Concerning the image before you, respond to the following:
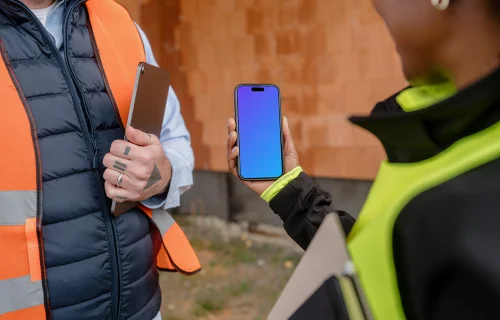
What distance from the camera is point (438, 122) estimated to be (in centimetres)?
51

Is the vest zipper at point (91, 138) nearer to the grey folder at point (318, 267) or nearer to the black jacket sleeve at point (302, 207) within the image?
the black jacket sleeve at point (302, 207)

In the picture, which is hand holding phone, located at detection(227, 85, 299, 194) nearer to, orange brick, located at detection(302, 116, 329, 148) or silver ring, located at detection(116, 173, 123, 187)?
silver ring, located at detection(116, 173, 123, 187)

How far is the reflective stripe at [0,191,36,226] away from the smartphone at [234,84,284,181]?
0.47 meters

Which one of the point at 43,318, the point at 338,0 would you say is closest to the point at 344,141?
the point at 338,0

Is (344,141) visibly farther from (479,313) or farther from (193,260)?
(479,313)

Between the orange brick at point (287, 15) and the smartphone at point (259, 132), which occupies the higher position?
the orange brick at point (287, 15)

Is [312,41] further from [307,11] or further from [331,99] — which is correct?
[331,99]

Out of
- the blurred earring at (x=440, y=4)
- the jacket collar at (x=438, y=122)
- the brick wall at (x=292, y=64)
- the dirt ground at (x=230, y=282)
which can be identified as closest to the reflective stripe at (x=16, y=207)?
the jacket collar at (x=438, y=122)

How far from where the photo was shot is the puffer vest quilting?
3.49 feet

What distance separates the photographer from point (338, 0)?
269 cm

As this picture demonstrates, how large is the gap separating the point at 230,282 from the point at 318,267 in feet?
8.27

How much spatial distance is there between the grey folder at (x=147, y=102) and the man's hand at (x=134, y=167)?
31mm

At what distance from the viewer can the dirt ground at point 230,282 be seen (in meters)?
2.75

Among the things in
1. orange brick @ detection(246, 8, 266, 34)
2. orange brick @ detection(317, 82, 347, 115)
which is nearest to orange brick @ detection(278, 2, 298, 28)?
orange brick @ detection(246, 8, 266, 34)
